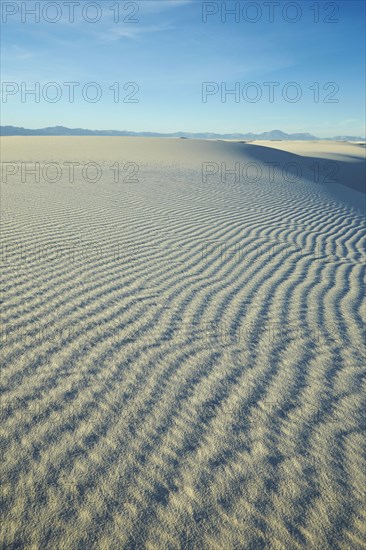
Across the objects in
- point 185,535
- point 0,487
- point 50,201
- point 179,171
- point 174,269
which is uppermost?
point 179,171

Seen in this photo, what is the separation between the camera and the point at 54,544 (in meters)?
1.79

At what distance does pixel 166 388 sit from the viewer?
2.90 meters

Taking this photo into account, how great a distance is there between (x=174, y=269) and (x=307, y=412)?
3.18 m

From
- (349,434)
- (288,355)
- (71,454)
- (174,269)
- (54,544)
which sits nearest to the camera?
(54,544)

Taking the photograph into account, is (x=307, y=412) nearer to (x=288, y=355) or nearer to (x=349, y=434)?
(x=349, y=434)

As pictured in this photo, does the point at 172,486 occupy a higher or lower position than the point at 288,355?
lower

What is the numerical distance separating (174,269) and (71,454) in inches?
139

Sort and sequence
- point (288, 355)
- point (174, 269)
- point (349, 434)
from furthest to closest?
1. point (174, 269)
2. point (288, 355)
3. point (349, 434)

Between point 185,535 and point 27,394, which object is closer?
point 185,535

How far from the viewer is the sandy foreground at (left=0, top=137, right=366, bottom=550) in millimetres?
1940

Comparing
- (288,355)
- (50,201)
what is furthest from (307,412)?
(50,201)

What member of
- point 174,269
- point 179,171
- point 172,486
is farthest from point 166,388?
point 179,171

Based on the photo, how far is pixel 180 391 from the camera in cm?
288

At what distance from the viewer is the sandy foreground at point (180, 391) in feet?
6.37
